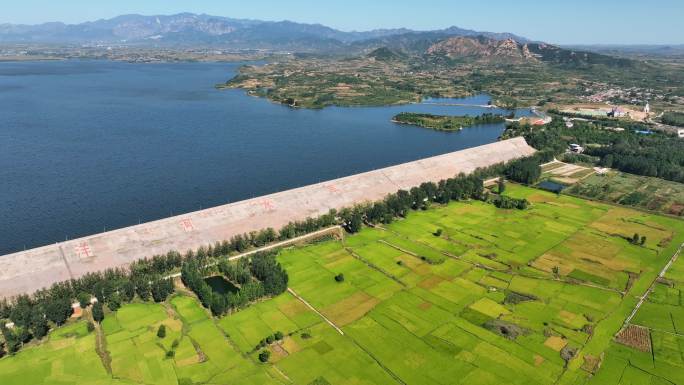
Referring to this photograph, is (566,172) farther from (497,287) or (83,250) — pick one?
(83,250)

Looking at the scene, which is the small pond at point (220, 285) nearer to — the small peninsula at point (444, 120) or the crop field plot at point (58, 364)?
the crop field plot at point (58, 364)

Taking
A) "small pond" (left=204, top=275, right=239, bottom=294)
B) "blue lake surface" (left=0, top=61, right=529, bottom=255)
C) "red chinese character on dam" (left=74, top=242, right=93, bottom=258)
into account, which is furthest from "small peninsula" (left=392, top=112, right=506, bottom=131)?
"red chinese character on dam" (left=74, top=242, right=93, bottom=258)

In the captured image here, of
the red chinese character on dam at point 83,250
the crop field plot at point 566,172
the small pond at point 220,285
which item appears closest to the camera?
the small pond at point 220,285

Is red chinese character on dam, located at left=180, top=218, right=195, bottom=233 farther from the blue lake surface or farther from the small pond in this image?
the small pond

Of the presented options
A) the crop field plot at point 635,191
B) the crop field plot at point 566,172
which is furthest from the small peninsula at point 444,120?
the crop field plot at point 635,191

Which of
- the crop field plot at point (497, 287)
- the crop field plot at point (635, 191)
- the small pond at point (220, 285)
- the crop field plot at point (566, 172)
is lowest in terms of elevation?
the small pond at point (220, 285)

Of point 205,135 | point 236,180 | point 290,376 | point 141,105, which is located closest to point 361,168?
point 236,180

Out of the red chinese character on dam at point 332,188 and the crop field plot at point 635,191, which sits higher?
the red chinese character on dam at point 332,188
